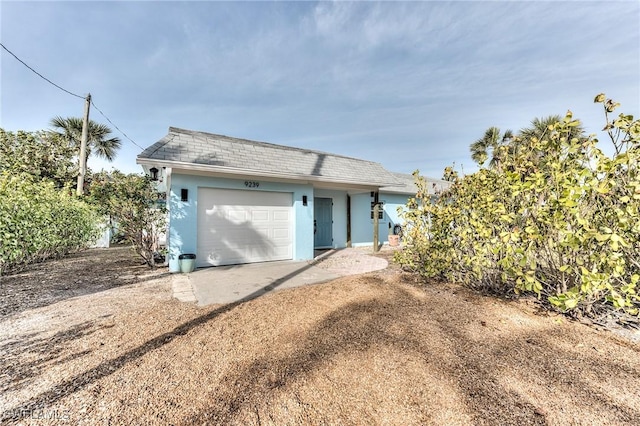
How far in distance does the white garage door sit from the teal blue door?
275cm

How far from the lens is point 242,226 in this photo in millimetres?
7863

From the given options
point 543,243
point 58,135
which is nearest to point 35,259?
point 58,135

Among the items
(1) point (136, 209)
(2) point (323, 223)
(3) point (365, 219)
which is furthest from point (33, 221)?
(3) point (365, 219)

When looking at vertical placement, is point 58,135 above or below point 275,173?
above

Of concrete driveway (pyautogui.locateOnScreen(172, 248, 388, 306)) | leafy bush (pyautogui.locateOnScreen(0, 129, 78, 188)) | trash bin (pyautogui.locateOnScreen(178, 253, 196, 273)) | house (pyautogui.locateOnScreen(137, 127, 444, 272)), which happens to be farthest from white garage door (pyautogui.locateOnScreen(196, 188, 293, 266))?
leafy bush (pyautogui.locateOnScreen(0, 129, 78, 188))

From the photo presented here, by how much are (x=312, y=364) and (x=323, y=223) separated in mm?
9050

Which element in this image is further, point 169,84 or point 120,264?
point 169,84

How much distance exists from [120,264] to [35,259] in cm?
226

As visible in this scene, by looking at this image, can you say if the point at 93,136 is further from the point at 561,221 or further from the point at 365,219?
the point at 561,221

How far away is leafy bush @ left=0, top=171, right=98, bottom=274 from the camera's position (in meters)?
5.56

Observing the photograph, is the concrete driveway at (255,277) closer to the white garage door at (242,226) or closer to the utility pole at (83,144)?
the white garage door at (242,226)

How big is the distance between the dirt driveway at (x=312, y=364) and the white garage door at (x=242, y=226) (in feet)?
10.2

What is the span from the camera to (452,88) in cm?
1024

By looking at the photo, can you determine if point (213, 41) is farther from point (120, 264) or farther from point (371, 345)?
point (371, 345)
